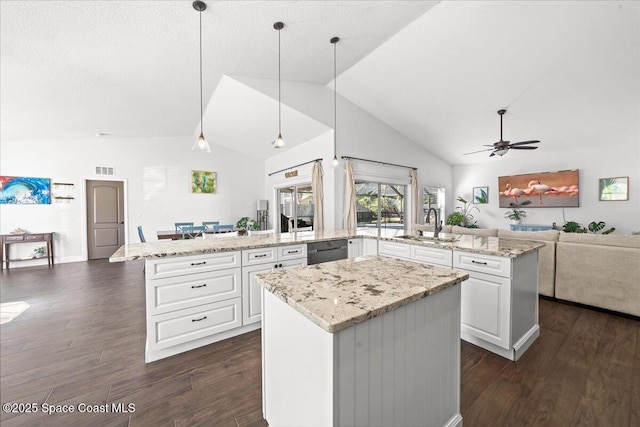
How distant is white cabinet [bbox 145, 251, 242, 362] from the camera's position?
6.59 ft

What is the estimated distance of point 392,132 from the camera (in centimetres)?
615

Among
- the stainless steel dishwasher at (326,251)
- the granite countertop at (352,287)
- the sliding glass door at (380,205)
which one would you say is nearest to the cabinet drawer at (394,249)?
the stainless steel dishwasher at (326,251)

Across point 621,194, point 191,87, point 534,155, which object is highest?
point 191,87

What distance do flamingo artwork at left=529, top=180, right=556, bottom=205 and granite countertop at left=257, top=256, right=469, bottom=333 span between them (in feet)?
22.7

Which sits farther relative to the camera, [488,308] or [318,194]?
[318,194]

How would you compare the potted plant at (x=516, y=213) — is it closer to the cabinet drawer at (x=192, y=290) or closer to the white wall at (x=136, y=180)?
the white wall at (x=136, y=180)

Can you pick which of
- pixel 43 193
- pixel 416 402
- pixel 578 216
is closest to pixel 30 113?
pixel 43 193

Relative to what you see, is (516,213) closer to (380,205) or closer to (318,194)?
(380,205)

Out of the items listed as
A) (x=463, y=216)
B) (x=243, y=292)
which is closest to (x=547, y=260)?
(x=243, y=292)

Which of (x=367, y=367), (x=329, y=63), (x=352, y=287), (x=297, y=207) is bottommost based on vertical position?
(x=367, y=367)

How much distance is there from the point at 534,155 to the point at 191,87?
7823mm

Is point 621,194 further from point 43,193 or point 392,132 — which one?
point 43,193

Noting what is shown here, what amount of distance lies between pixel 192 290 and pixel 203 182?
18.1ft

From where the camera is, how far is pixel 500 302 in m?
2.04
